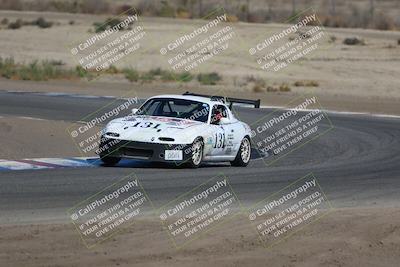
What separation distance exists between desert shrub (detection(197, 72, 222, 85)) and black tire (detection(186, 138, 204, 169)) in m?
21.8

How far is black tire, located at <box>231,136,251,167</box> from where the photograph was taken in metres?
19.2

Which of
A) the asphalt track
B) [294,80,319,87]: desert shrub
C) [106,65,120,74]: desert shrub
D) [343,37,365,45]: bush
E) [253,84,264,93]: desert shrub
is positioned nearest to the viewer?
the asphalt track

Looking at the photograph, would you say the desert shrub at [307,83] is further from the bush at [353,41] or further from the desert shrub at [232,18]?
the desert shrub at [232,18]

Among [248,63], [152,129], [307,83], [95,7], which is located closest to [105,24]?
[248,63]

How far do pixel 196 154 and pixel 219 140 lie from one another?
0.79 meters

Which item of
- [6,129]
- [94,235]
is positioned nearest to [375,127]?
[6,129]

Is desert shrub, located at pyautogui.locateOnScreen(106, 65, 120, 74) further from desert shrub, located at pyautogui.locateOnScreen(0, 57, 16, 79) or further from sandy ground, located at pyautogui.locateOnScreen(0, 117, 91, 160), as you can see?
sandy ground, located at pyautogui.locateOnScreen(0, 117, 91, 160)

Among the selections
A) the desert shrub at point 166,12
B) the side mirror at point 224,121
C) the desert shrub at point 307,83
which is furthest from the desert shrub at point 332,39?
the side mirror at point 224,121

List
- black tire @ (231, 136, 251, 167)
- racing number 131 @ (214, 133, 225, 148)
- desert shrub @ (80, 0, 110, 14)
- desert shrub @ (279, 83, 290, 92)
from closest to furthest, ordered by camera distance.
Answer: racing number 131 @ (214, 133, 225, 148), black tire @ (231, 136, 251, 167), desert shrub @ (279, 83, 290, 92), desert shrub @ (80, 0, 110, 14)

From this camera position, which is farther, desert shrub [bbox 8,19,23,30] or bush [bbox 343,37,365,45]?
desert shrub [bbox 8,19,23,30]

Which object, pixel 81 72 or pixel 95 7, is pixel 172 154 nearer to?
pixel 81 72

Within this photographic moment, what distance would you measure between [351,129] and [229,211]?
1413cm

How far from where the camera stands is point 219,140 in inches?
723

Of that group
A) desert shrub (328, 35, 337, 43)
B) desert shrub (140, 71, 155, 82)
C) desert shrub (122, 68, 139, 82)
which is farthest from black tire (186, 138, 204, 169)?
desert shrub (328, 35, 337, 43)
